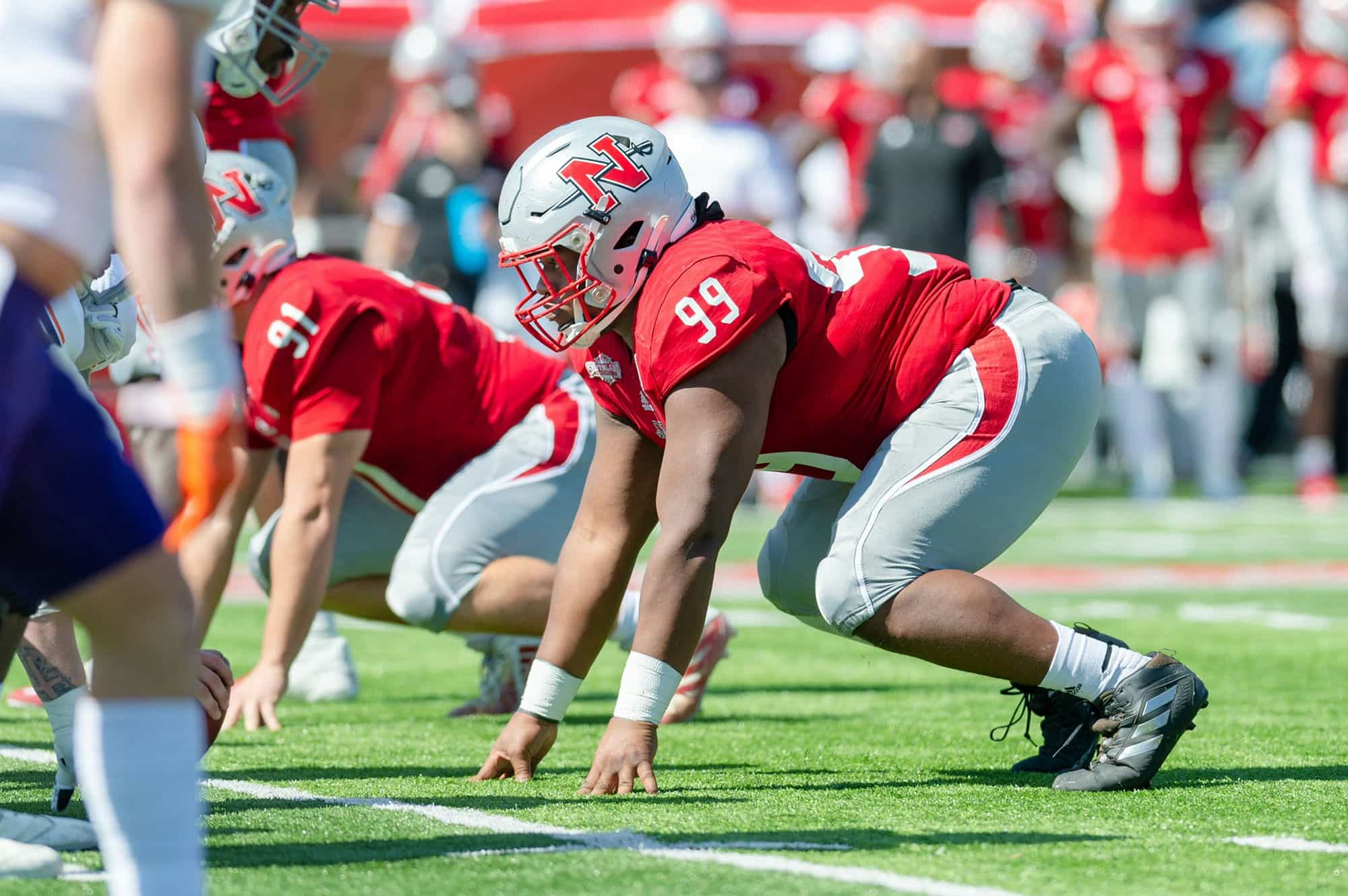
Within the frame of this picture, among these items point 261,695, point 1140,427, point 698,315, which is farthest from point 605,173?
point 1140,427

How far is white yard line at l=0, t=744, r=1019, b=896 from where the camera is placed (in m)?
3.05

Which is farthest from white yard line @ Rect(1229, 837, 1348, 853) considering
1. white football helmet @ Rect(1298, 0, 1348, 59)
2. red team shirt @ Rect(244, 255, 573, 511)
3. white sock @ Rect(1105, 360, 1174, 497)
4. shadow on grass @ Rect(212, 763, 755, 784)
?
white football helmet @ Rect(1298, 0, 1348, 59)

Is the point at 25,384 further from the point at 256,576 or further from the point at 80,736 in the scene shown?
the point at 256,576

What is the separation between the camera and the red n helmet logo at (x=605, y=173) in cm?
394

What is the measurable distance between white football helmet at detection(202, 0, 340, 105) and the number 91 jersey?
173 cm

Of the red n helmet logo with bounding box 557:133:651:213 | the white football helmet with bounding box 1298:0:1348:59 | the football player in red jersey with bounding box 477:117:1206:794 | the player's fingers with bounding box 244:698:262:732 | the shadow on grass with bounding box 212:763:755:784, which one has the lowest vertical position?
the player's fingers with bounding box 244:698:262:732

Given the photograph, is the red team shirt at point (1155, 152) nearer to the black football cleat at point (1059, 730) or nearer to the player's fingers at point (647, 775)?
the black football cleat at point (1059, 730)

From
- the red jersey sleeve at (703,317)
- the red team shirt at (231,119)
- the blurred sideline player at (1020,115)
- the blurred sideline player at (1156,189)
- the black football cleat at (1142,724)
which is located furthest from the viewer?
the blurred sideline player at (1020,115)

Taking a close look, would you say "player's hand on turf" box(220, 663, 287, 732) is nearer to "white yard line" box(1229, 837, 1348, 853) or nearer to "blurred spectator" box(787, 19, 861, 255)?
"white yard line" box(1229, 837, 1348, 853)

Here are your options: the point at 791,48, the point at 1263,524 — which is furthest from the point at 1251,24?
the point at 1263,524

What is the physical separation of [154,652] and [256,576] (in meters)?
3.24

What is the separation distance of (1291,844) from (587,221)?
1.67m

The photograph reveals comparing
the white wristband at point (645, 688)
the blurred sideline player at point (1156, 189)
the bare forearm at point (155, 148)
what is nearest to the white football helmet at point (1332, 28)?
the blurred sideline player at point (1156, 189)

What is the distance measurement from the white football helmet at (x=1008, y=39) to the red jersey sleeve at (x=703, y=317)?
1022 cm
